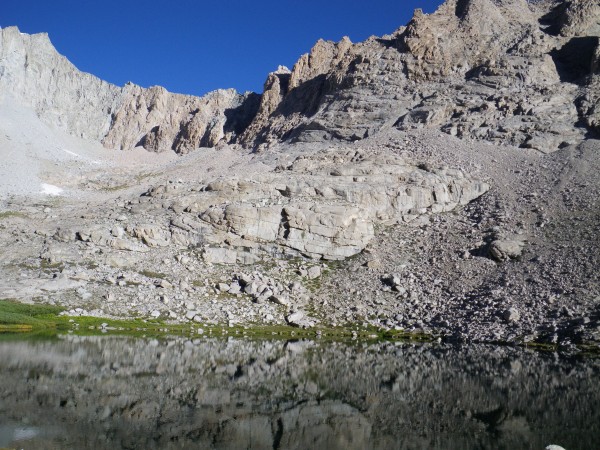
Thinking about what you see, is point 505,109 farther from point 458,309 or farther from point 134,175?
point 134,175

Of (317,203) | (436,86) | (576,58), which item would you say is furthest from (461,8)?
(317,203)

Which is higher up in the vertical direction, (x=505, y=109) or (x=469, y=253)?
(x=505, y=109)

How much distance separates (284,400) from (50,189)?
112083 mm

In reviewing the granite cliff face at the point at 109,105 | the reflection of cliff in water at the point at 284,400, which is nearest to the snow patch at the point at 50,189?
the granite cliff face at the point at 109,105

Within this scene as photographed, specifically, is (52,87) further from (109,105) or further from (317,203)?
(317,203)

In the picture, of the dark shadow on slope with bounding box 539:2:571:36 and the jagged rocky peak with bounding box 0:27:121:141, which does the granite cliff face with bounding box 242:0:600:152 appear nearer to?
the dark shadow on slope with bounding box 539:2:571:36

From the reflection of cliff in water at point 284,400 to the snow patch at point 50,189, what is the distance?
8525 centimetres

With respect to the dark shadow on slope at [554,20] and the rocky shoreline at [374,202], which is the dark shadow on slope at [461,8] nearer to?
the rocky shoreline at [374,202]

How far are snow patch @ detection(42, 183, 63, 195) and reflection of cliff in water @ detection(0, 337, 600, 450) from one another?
85249 millimetres

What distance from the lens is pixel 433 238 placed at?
79.4 meters

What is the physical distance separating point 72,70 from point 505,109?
15990 cm

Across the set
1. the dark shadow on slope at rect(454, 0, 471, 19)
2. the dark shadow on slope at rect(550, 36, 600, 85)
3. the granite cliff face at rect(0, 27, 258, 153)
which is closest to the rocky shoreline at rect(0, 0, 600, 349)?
the dark shadow on slope at rect(550, 36, 600, 85)

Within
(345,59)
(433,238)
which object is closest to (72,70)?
(345,59)

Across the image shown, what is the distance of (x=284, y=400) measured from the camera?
2409 centimetres
